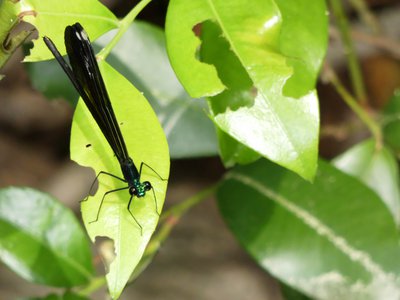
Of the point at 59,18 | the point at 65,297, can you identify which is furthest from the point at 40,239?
the point at 59,18

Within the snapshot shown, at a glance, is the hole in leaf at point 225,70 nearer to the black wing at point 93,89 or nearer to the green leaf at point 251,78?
the green leaf at point 251,78

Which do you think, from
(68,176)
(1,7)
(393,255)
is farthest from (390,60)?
(1,7)

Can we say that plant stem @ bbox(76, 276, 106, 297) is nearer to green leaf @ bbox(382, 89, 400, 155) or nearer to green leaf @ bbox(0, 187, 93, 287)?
green leaf @ bbox(0, 187, 93, 287)

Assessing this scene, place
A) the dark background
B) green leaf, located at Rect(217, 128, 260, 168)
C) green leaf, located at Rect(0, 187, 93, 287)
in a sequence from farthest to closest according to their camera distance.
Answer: the dark background
green leaf, located at Rect(0, 187, 93, 287)
green leaf, located at Rect(217, 128, 260, 168)

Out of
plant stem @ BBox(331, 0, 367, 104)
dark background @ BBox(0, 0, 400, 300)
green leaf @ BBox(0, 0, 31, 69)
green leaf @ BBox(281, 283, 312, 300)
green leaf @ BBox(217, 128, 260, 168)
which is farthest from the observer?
dark background @ BBox(0, 0, 400, 300)

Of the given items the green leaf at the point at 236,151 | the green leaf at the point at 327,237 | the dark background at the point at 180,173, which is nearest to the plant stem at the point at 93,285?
the green leaf at the point at 327,237

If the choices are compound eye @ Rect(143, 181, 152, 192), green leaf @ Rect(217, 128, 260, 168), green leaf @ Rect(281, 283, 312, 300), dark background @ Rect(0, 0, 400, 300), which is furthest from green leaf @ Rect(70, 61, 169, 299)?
dark background @ Rect(0, 0, 400, 300)

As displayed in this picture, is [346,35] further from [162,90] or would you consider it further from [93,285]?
[93,285]
